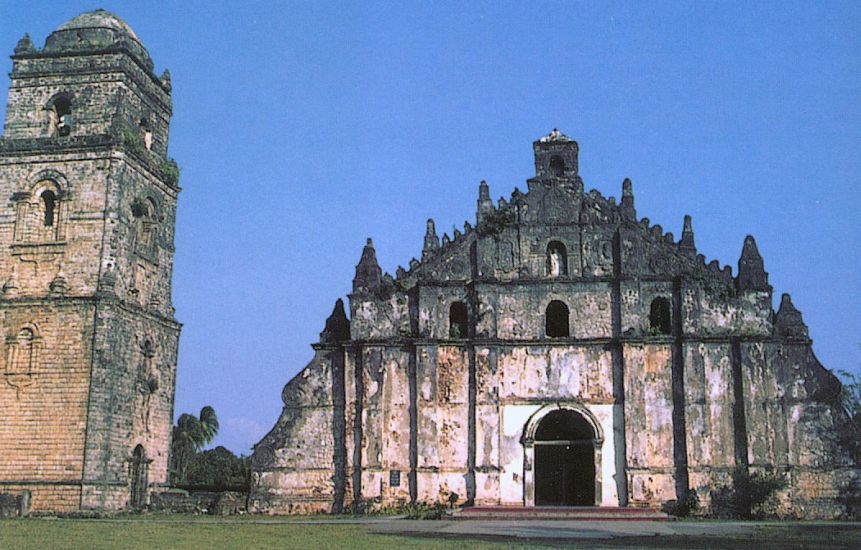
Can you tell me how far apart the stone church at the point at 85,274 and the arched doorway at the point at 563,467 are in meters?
14.3

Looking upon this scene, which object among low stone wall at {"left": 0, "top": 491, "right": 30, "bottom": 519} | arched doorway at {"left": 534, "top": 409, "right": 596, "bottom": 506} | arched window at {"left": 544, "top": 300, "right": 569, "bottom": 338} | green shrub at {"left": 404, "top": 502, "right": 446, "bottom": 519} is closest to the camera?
green shrub at {"left": 404, "top": 502, "right": 446, "bottom": 519}

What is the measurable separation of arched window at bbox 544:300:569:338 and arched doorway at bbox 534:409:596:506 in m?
2.92

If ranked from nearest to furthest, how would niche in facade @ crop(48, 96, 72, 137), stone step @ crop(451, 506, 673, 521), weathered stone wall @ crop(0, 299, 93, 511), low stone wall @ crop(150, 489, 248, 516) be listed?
stone step @ crop(451, 506, 673, 521) < weathered stone wall @ crop(0, 299, 93, 511) < low stone wall @ crop(150, 489, 248, 516) < niche in facade @ crop(48, 96, 72, 137)

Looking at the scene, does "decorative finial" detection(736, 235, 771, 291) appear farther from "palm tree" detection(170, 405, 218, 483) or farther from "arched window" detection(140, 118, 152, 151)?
"palm tree" detection(170, 405, 218, 483)

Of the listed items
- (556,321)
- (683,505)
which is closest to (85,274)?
(556,321)

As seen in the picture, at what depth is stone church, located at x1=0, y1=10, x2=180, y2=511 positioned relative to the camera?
3294 centimetres

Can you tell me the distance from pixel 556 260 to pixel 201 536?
661 inches

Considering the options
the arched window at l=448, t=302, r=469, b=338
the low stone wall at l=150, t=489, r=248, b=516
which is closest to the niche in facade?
the low stone wall at l=150, t=489, r=248, b=516

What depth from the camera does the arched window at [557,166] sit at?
34.9 meters

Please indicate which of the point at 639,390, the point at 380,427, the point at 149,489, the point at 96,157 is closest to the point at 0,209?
the point at 96,157

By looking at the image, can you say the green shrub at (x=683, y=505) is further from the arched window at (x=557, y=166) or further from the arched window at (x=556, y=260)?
the arched window at (x=557, y=166)

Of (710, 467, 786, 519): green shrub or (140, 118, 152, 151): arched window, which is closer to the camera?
(710, 467, 786, 519): green shrub

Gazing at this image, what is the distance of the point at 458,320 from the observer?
111ft

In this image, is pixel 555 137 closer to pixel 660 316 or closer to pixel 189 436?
pixel 660 316
